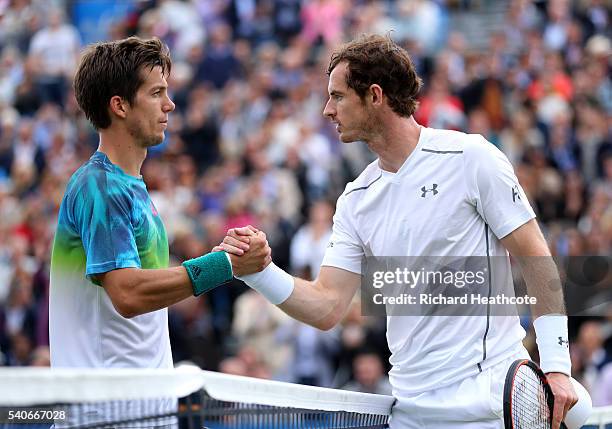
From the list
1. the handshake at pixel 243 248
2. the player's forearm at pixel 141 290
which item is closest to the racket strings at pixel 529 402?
the handshake at pixel 243 248

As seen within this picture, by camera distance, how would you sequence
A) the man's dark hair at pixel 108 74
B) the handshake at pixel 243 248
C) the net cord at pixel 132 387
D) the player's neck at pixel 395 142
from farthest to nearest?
1. the player's neck at pixel 395 142
2. the handshake at pixel 243 248
3. the man's dark hair at pixel 108 74
4. the net cord at pixel 132 387

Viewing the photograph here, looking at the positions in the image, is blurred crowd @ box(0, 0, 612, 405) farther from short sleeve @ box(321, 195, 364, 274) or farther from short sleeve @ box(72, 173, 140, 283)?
short sleeve @ box(72, 173, 140, 283)

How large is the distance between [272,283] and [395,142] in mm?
838

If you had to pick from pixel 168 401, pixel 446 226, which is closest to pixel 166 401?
pixel 168 401

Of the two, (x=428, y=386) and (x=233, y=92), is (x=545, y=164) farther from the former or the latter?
(x=428, y=386)

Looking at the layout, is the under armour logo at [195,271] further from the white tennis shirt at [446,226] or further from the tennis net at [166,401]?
the white tennis shirt at [446,226]

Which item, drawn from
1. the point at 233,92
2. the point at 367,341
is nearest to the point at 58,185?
the point at 233,92

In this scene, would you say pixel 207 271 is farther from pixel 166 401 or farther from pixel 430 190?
pixel 430 190

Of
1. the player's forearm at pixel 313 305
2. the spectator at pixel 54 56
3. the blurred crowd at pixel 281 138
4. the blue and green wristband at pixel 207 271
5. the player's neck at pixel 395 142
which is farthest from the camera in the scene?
the spectator at pixel 54 56

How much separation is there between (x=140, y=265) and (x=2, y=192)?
10.2m

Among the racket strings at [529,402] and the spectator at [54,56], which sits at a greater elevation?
the spectator at [54,56]

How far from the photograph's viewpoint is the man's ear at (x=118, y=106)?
4.87 m

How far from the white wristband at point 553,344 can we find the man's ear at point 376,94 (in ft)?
4.02

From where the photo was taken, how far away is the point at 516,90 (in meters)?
14.5
